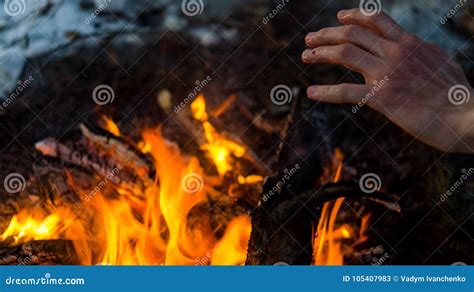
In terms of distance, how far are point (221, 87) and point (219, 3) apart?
0.61 metres

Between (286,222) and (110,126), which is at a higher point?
(110,126)

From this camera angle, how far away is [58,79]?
16.4ft

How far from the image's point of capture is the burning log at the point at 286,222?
427 centimetres

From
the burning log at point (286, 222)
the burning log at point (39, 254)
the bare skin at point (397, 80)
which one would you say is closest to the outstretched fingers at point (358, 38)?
the bare skin at point (397, 80)

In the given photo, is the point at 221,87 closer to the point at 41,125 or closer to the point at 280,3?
the point at 280,3

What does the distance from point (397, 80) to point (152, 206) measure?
1745 mm

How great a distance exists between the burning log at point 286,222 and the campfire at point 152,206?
5 cm

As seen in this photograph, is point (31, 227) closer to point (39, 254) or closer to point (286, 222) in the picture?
point (39, 254)

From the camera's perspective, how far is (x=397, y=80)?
12.9 feet

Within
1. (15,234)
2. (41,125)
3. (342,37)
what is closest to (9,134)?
(41,125)

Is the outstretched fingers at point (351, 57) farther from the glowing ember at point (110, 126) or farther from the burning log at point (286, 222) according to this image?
the glowing ember at point (110, 126)

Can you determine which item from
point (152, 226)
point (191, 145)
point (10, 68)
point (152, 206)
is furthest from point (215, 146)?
point (10, 68)

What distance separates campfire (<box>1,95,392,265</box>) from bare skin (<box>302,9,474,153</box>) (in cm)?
90

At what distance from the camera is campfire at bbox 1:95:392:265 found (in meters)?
4.59
